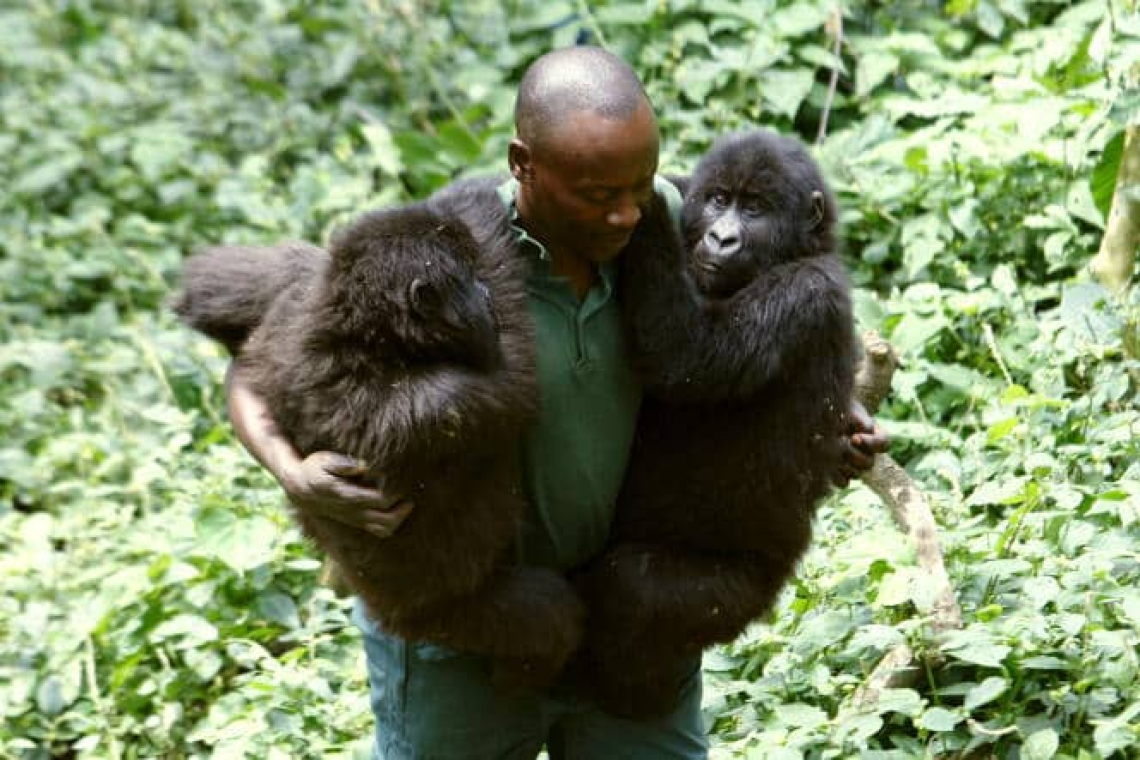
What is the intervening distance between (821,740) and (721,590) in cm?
84

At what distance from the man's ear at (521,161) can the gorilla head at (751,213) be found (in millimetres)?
864

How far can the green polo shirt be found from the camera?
3.45 m

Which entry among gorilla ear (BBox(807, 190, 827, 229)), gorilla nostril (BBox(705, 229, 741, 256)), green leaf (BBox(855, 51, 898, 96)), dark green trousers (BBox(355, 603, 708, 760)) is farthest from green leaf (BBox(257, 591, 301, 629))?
green leaf (BBox(855, 51, 898, 96))

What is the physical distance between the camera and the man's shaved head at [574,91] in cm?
314

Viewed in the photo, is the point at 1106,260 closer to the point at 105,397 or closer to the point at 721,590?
the point at 721,590

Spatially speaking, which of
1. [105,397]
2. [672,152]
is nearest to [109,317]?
[105,397]

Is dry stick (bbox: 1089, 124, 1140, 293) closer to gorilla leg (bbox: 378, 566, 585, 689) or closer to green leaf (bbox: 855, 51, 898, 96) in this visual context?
green leaf (bbox: 855, 51, 898, 96)

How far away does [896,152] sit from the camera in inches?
273

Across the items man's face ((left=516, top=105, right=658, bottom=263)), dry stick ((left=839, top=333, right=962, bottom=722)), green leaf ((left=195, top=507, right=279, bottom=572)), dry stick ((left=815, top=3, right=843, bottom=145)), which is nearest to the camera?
man's face ((left=516, top=105, right=658, bottom=263))

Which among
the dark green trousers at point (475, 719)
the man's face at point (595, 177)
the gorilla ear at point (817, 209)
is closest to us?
the man's face at point (595, 177)

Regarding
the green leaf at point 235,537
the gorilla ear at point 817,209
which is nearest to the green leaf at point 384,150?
the green leaf at point 235,537

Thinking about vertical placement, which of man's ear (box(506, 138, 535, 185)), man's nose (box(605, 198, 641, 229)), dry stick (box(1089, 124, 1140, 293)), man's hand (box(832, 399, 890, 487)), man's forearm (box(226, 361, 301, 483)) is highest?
man's ear (box(506, 138, 535, 185))

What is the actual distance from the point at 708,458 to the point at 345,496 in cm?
94

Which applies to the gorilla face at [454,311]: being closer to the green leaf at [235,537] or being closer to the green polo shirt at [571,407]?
the green polo shirt at [571,407]
